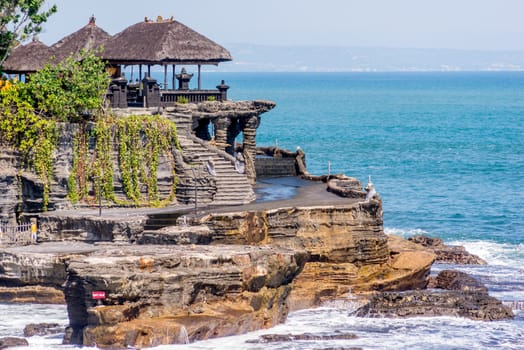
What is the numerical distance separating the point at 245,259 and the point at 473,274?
15835 mm

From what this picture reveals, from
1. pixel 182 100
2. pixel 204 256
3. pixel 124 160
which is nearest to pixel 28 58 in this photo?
pixel 182 100

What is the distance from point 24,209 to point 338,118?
111 meters

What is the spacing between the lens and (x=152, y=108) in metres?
57.6

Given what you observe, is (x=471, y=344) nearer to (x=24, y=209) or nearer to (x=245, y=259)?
(x=245, y=259)

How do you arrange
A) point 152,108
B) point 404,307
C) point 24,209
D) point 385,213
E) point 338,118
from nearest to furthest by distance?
point 404,307, point 24,209, point 152,108, point 385,213, point 338,118

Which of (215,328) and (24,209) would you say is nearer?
(215,328)

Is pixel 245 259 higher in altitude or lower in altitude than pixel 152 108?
lower

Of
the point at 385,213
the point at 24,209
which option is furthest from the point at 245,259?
the point at 385,213

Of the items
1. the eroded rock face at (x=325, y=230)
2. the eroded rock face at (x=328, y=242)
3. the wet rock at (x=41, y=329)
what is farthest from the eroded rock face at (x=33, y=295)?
the eroded rock face at (x=325, y=230)

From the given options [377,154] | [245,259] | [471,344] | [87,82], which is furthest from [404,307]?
[377,154]

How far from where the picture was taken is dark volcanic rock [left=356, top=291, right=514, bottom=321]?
160ft

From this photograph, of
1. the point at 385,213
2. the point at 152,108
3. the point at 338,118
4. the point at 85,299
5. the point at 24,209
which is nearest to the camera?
the point at 85,299

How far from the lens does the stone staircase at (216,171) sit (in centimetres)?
Answer: 5488

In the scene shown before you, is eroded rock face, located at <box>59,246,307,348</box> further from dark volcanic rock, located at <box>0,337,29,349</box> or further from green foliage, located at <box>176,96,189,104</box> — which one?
green foliage, located at <box>176,96,189,104</box>
